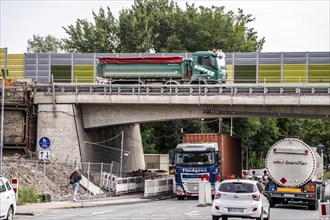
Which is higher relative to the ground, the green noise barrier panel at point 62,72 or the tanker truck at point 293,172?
the green noise barrier panel at point 62,72

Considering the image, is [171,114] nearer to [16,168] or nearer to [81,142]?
[81,142]

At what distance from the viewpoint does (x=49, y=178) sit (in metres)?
44.6

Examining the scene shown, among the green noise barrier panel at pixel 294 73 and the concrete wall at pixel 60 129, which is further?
the green noise barrier panel at pixel 294 73

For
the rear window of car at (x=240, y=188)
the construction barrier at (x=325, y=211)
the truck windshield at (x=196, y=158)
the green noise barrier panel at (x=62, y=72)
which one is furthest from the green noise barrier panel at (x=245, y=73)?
the construction barrier at (x=325, y=211)

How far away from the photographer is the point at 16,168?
138 ft

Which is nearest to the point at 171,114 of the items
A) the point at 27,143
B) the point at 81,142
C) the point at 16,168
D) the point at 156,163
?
the point at 81,142

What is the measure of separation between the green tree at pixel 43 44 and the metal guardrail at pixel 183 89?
223ft

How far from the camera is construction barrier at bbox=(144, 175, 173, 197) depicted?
48597 mm

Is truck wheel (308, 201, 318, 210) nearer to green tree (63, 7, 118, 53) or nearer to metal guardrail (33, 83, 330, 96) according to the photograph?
metal guardrail (33, 83, 330, 96)

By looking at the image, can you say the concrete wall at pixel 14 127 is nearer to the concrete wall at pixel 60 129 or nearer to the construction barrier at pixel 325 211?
the concrete wall at pixel 60 129

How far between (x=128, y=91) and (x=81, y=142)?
16.7ft

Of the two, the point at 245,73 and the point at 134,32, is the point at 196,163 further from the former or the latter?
the point at 134,32

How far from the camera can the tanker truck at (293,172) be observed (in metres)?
36.8

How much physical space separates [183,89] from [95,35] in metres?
41.5
